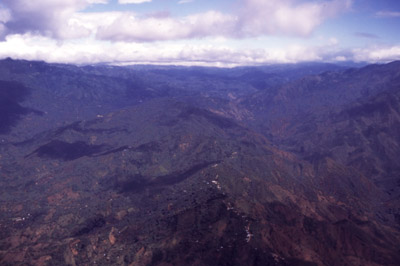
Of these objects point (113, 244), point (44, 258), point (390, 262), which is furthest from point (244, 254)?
point (44, 258)

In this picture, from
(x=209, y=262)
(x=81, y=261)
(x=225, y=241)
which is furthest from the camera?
(x=81, y=261)

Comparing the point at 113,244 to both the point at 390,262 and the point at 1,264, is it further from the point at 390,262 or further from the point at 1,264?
the point at 390,262

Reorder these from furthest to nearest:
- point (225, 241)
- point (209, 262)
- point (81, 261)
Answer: point (81, 261) → point (225, 241) → point (209, 262)

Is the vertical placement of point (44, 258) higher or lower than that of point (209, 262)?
lower

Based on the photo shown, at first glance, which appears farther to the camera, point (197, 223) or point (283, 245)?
point (197, 223)

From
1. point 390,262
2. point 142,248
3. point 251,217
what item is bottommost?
point 390,262

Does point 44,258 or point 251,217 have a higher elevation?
point 251,217

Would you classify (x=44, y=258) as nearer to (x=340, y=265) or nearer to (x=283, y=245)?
(x=283, y=245)

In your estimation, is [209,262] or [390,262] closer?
[209,262]

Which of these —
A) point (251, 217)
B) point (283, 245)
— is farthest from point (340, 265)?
point (251, 217)
